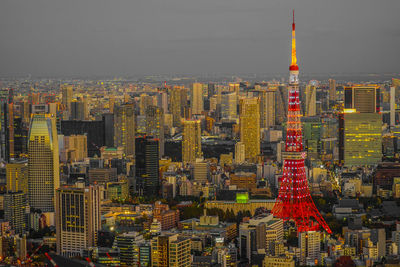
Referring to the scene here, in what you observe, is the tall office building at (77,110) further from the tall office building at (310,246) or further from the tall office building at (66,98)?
the tall office building at (310,246)

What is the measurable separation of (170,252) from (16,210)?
3.88 m

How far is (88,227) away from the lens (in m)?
10.9

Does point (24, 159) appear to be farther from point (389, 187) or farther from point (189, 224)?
point (389, 187)

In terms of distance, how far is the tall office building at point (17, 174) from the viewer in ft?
44.3

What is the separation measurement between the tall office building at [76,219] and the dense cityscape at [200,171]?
0.06ft

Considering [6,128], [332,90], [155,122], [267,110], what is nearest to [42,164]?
[6,128]

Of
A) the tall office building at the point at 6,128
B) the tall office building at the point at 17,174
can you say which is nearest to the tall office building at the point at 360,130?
the tall office building at the point at 6,128

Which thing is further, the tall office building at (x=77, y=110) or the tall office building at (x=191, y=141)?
the tall office building at (x=191, y=141)

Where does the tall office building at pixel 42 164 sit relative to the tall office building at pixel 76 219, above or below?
above

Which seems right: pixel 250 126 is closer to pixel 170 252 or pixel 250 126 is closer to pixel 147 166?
pixel 147 166

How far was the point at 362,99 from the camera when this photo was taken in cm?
1994

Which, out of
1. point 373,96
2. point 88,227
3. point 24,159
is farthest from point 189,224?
point 373,96

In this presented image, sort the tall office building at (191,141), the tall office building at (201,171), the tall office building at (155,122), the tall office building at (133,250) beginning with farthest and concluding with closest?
the tall office building at (155,122) → the tall office building at (191,141) → the tall office building at (201,171) → the tall office building at (133,250)

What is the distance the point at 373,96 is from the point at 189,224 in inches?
318
